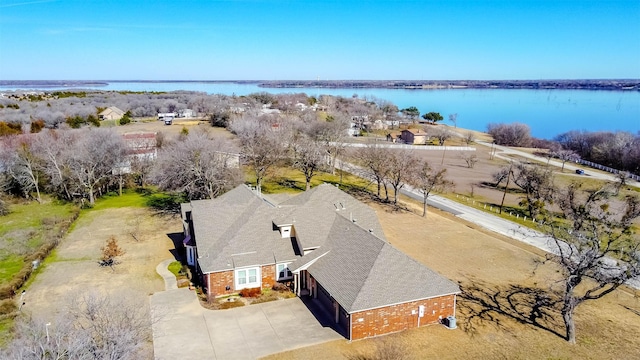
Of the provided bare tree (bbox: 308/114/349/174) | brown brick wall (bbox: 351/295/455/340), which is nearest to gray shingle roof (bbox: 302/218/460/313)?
brown brick wall (bbox: 351/295/455/340)

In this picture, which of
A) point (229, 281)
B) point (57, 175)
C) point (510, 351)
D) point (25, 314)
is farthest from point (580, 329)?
Answer: point (57, 175)

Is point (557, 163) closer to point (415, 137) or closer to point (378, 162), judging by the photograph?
point (415, 137)

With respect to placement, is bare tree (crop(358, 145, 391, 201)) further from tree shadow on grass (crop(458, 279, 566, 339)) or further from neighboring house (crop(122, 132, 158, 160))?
neighboring house (crop(122, 132, 158, 160))

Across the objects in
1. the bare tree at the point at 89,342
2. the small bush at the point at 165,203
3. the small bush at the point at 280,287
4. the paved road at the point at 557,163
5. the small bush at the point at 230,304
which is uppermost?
the bare tree at the point at 89,342

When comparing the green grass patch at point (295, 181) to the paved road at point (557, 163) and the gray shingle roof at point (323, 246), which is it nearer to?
the gray shingle roof at point (323, 246)

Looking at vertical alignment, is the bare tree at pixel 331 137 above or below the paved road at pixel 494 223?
above

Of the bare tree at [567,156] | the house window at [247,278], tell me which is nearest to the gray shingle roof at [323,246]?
the house window at [247,278]

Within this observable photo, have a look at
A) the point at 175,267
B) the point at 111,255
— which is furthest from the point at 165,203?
the point at 175,267

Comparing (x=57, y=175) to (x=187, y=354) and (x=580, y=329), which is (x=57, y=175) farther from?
(x=580, y=329)
